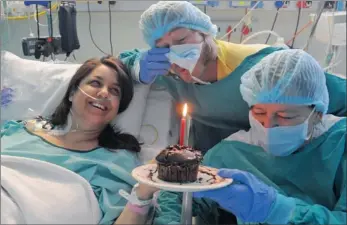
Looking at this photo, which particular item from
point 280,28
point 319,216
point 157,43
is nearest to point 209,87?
point 157,43

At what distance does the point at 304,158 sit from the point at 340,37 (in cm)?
66

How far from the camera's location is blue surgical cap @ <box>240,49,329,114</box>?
1.20m

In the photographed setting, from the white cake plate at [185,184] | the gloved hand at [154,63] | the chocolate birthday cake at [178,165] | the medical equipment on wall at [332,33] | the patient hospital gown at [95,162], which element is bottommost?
the patient hospital gown at [95,162]

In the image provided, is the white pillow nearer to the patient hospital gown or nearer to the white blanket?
the patient hospital gown

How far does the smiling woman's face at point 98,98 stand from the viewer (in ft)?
5.12

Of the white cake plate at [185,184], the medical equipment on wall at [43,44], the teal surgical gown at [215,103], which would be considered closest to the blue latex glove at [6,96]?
the medical equipment on wall at [43,44]

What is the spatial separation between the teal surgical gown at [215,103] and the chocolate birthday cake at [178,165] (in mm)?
383

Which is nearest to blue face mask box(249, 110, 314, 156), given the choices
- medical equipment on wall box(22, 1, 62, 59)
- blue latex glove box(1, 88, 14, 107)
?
blue latex glove box(1, 88, 14, 107)

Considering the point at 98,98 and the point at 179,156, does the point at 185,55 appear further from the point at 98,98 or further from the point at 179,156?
the point at 179,156

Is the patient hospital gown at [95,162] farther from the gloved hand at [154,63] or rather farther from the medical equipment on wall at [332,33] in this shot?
the medical equipment on wall at [332,33]

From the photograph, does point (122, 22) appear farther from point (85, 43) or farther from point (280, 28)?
point (280, 28)

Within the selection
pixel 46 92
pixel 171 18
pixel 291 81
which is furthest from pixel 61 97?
pixel 291 81

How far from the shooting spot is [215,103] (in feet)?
5.39

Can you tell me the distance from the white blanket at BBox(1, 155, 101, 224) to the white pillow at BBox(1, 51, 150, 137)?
1.76ft
